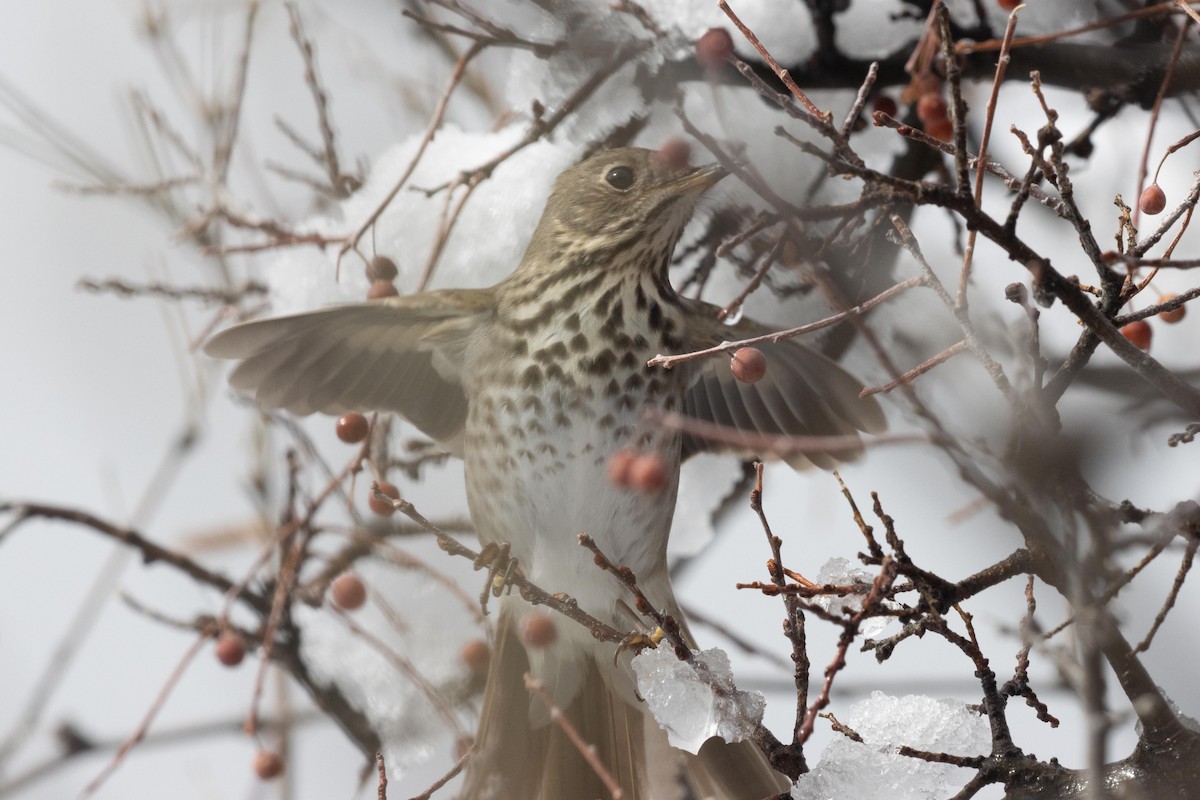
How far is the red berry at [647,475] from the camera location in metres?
2.42

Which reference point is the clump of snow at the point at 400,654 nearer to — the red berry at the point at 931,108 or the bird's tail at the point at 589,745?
the bird's tail at the point at 589,745

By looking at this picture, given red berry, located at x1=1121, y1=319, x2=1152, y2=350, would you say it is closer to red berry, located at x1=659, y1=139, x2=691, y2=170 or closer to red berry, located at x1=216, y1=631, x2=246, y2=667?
red berry, located at x1=659, y1=139, x2=691, y2=170

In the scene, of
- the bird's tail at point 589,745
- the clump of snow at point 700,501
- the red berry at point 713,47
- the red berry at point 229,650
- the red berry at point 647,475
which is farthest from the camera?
the clump of snow at point 700,501

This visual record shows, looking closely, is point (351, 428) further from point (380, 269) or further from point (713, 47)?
point (713, 47)

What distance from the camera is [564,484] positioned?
2.87 m

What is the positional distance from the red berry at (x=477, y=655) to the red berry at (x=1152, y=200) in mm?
1918

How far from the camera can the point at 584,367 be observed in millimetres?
2895

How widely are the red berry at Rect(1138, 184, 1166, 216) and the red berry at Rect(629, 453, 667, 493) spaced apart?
0.97 metres

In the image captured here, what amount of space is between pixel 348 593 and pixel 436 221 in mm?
1019

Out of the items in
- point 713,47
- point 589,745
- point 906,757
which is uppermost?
point 713,47

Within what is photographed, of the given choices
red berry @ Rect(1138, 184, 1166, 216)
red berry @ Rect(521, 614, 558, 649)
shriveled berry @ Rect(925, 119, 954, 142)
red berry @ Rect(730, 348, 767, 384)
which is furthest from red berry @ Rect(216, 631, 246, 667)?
red berry @ Rect(1138, 184, 1166, 216)

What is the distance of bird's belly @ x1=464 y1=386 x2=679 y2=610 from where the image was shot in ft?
A: 9.36

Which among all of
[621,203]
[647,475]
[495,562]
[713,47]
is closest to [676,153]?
[621,203]

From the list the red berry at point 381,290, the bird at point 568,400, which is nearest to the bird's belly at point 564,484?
the bird at point 568,400
